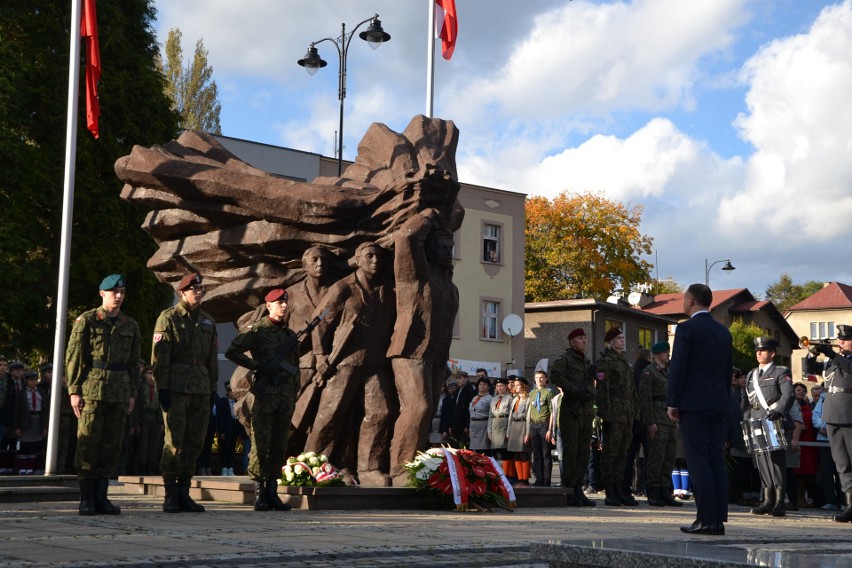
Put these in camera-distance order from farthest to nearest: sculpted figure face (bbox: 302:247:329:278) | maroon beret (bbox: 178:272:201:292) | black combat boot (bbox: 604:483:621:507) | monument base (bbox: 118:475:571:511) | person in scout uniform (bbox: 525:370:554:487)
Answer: person in scout uniform (bbox: 525:370:554:487)
black combat boot (bbox: 604:483:621:507)
sculpted figure face (bbox: 302:247:329:278)
monument base (bbox: 118:475:571:511)
maroon beret (bbox: 178:272:201:292)

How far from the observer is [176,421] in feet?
31.1

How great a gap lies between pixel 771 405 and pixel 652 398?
5.35 feet

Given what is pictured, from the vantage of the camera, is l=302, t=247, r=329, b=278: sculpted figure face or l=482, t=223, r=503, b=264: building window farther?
l=482, t=223, r=503, b=264: building window

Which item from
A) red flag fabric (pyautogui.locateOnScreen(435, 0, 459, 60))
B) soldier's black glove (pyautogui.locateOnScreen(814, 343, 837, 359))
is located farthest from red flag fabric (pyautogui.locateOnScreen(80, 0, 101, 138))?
soldier's black glove (pyautogui.locateOnScreen(814, 343, 837, 359))

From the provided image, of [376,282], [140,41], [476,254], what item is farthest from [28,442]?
[476,254]

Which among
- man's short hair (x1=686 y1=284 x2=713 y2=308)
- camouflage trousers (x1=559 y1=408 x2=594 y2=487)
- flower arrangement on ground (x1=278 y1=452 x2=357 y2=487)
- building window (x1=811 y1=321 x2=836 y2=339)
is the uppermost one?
building window (x1=811 y1=321 x2=836 y2=339)

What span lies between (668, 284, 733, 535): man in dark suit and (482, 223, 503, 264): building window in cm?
3504

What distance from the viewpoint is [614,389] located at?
1286cm

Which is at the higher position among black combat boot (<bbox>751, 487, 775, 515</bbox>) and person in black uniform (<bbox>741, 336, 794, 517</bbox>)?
person in black uniform (<bbox>741, 336, 794, 517</bbox>)

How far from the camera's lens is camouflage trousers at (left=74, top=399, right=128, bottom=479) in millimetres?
9055

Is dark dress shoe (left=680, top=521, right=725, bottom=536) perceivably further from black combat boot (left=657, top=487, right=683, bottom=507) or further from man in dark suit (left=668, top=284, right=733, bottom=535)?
black combat boot (left=657, top=487, right=683, bottom=507)

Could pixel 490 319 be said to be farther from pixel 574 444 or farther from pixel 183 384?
pixel 183 384

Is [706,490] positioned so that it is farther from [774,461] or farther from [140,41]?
[140,41]

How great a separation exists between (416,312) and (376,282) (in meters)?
0.64
